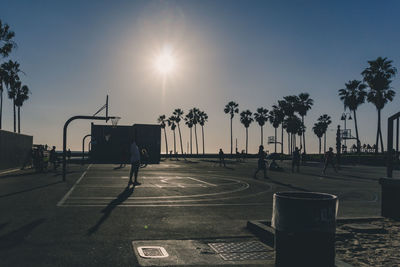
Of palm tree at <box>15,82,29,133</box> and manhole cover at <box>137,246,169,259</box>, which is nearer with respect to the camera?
manhole cover at <box>137,246,169,259</box>

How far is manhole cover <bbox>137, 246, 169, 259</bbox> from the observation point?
543 cm

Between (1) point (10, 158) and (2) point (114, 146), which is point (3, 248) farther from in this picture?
(2) point (114, 146)

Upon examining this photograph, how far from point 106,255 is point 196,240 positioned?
1616mm

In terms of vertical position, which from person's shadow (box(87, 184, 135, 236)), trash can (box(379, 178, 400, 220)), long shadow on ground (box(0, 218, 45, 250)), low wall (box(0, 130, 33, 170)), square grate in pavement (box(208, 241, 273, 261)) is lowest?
square grate in pavement (box(208, 241, 273, 261))

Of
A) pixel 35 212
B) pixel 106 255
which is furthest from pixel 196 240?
pixel 35 212

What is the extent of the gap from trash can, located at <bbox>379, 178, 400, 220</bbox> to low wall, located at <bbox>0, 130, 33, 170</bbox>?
910 inches

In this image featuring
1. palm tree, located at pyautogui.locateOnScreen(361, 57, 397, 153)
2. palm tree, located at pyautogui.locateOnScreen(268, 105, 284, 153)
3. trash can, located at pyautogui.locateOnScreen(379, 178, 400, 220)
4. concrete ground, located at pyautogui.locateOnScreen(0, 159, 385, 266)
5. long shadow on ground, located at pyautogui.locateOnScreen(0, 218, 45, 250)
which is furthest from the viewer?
palm tree, located at pyautogui.locateOnScreen(268, 105, 284, 153)

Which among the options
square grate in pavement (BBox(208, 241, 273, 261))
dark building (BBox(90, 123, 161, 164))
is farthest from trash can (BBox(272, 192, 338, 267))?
dark building (BBox(90, 123, 161, 164))

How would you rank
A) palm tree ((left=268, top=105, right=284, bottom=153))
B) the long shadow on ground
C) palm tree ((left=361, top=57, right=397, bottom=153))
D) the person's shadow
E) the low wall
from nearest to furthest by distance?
the long shadow on ground
the person's shadow
the low wall
palm tree ((left=361, top=57, right=397, bottom=153))
palm tree ((left=268, top=105, right=284, bottom=153))

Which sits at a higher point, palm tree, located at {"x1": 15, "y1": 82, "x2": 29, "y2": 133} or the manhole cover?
palm tree, located at {"x1": 15, "y1": 82, "x2": 29, "y2": 133}

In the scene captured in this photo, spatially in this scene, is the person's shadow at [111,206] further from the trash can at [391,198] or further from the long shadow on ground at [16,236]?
the trash can at [391,198]

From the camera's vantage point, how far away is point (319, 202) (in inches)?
167

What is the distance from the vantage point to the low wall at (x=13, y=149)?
25.3 meters

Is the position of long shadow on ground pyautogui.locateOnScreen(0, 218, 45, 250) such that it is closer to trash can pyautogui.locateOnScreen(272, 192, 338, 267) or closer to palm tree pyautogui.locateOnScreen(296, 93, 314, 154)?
trash can pyautogui.locateOnScreen(272, 192, 338, 267)
